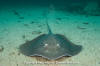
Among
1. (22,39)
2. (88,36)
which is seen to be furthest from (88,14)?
(22,39)

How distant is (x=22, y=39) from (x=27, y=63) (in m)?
1.60

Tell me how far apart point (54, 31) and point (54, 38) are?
2.07 m

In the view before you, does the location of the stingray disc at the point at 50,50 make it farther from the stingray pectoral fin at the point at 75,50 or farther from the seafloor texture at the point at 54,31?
the seafloor texture at the point at 54,31

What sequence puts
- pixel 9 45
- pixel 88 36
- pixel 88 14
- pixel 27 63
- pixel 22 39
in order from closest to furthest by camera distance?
pixel 27 63, pixel 9 45, pixel 22 39, pixel 88 36, pixel 88 14

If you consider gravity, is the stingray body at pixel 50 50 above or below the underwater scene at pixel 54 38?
above

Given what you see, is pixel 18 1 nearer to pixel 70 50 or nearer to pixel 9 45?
pixel 9 45

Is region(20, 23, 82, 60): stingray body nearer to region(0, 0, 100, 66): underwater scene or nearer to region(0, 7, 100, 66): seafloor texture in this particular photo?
region(0, 0, 100, 66): underwater scene

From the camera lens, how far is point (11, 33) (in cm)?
614

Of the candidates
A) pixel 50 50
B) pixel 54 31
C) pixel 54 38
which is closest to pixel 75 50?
pixel 54 38

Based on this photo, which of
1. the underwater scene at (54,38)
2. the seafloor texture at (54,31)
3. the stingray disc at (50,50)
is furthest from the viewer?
the seafloor texture at (54,31)

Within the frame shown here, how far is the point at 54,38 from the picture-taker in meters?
4.41

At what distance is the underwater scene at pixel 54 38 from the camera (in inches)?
161

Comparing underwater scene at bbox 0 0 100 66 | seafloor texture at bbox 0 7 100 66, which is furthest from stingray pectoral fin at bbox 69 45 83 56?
seafloor texture at bbox 0 7 100 66

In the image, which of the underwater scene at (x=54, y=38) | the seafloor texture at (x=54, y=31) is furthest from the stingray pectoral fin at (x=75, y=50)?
the seafloor texture at (x=54, y=31)
